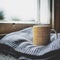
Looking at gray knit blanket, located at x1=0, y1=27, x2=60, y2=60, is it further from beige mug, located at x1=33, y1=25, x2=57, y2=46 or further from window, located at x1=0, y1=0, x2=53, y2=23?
window, located at x1=0, y1=0, x2=53, y2=23

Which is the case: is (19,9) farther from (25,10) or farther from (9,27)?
(9,27)

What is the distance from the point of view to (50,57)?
51cm

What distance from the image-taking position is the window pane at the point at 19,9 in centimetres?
121

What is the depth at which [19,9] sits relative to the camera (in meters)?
1.28

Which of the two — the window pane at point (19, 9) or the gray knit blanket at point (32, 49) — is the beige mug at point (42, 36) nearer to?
the gray knit blanket at point (32, 49)

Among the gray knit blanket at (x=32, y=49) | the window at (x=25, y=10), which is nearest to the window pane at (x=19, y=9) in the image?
the window at (x=25, y=10)

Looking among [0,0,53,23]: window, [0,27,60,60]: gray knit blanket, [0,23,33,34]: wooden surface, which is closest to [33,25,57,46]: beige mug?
[0,27,60,60]: gray knit blanket

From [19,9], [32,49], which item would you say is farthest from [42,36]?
[19,9]

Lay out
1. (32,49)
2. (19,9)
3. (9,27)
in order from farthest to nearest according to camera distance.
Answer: (19,9) → (9,27) → (32,49)

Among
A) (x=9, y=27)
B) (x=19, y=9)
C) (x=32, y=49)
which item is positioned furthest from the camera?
(x=19, y=9)

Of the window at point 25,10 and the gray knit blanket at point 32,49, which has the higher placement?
the window at point 25,10

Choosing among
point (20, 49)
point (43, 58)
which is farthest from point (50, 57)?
point (20, 49)

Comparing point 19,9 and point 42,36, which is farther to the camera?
point 19,9

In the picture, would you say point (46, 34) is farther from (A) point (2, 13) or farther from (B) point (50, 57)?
(A) point (2, 13)
